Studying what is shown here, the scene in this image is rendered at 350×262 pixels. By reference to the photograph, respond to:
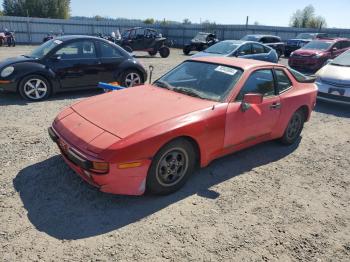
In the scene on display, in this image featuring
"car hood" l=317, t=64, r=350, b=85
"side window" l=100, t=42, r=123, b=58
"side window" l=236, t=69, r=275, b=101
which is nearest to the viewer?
"side window" l=236, t=69, r=275, b=101

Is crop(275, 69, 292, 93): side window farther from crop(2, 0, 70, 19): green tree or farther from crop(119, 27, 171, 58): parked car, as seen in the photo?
crop(2, 0, 70, 19): green tree

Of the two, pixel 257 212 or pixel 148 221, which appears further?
pixel 257 212

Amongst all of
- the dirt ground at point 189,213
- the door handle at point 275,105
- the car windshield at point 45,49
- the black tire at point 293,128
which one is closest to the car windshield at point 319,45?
the black tire at point 293,128

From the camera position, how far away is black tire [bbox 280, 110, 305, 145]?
5148mm

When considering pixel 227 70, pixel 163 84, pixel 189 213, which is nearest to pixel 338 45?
pixel 227 70

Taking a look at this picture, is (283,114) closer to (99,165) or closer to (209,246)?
(209,246)

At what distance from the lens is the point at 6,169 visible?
13.0 feet

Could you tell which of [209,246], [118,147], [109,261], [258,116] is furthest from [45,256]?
[258,116]

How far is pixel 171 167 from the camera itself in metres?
3.49

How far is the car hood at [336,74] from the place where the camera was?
7820mm

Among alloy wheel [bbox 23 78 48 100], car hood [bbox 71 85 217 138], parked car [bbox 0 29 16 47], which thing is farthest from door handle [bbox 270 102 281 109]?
parked car [bbox 0 29 16 47]

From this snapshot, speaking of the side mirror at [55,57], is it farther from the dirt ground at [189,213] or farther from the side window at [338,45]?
the side window at [338,45]

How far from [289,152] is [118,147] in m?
3.29

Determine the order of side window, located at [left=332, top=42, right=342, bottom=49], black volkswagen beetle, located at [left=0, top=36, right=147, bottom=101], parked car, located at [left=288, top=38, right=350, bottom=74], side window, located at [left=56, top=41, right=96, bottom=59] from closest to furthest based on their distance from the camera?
black volkswagen beetle, located at [left=0, top=36, right=147, bottom=101]
side window, located at [left=56, top=41, right=96, bottom=59]
parked car, located at [left=288, top=38, right=350, bottom=74]
side window, located at [left=332, top=42, right=342, bottom=49]
